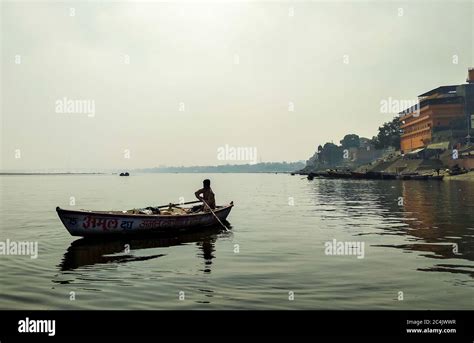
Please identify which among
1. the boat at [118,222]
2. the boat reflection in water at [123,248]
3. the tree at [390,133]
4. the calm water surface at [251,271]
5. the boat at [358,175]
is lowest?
the calm water surface at [251,271]

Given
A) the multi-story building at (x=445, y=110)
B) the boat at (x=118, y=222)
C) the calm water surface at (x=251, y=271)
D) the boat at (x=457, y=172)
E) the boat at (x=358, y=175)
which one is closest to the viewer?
the calm water surface at (x=251, y=271)

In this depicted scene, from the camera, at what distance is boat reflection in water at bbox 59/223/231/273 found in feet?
50.3

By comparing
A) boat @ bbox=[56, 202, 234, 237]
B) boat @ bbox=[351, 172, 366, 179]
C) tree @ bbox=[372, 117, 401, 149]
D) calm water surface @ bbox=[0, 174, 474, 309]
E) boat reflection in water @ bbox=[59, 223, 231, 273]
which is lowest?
calm water surface @ bbox=[0, 174, 474, 309]

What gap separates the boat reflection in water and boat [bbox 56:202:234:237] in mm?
406

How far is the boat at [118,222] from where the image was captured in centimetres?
1792

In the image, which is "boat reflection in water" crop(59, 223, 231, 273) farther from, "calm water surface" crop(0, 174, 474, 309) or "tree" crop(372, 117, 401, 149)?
"tree" crop(372, 117, 401, 149)

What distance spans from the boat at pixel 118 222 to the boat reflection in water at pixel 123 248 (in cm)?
41

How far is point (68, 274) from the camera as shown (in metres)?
13.5

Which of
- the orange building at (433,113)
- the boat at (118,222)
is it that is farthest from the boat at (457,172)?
the boat at (118,222)

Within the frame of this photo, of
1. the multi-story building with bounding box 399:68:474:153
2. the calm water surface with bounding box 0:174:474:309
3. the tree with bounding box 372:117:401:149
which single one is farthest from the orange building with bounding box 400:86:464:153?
the calm water surface with bounding box 0:174:474:309

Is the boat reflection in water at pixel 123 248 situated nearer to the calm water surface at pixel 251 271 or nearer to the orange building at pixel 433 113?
the calm water surface at pixel 251 271

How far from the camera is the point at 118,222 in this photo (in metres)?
18.6

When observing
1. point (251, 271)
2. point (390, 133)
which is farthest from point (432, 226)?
point (390, 133)

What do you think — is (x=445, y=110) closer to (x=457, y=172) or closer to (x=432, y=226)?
(x=457, y=172)
